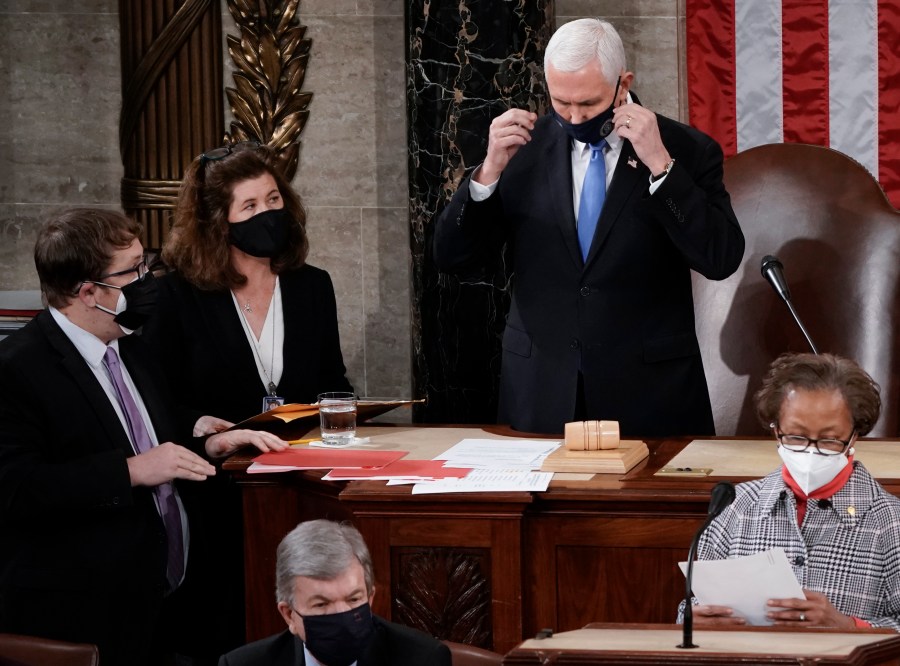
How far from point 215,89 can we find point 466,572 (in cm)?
319

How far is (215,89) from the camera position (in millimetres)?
5715

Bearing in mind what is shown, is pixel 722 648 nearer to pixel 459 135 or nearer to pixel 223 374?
pixel 223 374

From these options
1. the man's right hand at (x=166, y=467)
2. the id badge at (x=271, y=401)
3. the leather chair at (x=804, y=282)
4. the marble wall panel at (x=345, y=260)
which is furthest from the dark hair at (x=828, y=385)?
the marble wall panel at (x=345, y=260)

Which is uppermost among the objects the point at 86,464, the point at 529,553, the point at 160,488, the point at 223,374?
the point at 223,374

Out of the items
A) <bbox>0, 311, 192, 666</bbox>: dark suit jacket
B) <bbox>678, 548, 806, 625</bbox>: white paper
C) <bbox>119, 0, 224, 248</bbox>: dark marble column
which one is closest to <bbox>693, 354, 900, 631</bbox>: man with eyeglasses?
<bbox>678, 548, 806, 625</bbox>: white paper

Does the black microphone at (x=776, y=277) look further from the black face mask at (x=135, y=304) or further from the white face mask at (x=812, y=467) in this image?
the black face mask at (x=135, y=304)

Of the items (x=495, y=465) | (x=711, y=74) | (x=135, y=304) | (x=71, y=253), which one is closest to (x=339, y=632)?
(x=495, y=465)

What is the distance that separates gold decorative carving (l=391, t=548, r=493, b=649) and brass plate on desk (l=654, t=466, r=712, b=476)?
471mm

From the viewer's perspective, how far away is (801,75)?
545 centimetres

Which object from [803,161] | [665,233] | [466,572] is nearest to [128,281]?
[466,572]

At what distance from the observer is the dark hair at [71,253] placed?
341cm

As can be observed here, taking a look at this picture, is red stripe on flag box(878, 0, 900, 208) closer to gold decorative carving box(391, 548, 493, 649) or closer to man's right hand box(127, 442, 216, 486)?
gold decorative carving box(391, 548, 493, 649)

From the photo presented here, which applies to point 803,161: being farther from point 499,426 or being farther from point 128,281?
point 128,281

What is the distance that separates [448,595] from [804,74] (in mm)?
3167
